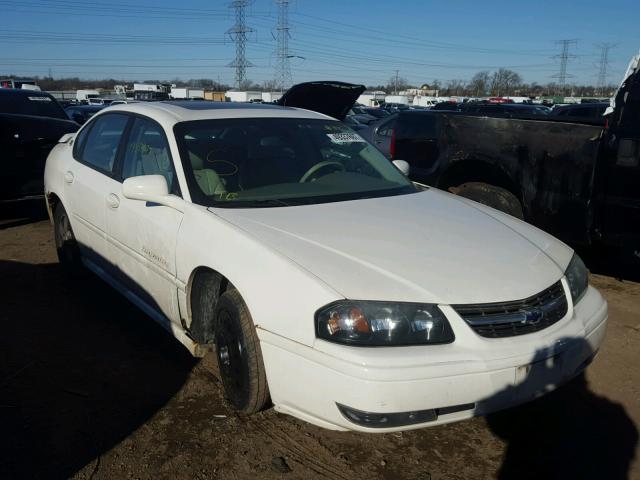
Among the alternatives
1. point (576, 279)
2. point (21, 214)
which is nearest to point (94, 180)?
point (576, 279)

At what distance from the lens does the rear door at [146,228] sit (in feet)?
10.7

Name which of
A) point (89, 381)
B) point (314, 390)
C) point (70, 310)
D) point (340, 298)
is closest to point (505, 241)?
point (340, 298)

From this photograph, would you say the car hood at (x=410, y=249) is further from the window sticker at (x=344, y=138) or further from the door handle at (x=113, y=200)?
the door handle at (x=113, y=200)

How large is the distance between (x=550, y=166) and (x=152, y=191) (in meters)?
3.37

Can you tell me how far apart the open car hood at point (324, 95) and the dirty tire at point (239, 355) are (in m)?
5.25

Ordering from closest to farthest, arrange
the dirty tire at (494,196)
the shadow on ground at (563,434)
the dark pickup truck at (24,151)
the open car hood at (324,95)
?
the shadow on ground at (563,434)
the dirty tire at (494,196)
the dark pickup truck at (24,151)
the open car hood at (324,95)

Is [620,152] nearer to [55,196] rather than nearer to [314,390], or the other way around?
[314,390]

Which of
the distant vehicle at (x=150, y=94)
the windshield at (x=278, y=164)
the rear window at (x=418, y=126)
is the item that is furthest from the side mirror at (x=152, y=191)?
the distant vehicle at (x=150, y=94)

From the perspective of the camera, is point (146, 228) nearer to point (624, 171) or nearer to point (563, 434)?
point (563, 434)

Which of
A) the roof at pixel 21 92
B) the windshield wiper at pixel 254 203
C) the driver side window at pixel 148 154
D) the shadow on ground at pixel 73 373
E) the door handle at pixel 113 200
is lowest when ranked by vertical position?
the shadow on ground at pixel 73 373

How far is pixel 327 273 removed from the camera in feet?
8.04

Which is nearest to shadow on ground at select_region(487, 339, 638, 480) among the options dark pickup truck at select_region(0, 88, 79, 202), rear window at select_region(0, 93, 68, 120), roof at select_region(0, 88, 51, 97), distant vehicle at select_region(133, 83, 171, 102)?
dark pickup truck at select_region(0, 88, 79, 202)

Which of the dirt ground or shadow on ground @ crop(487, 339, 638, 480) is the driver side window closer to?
the dirt ground

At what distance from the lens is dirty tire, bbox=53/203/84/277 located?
16.0ft
